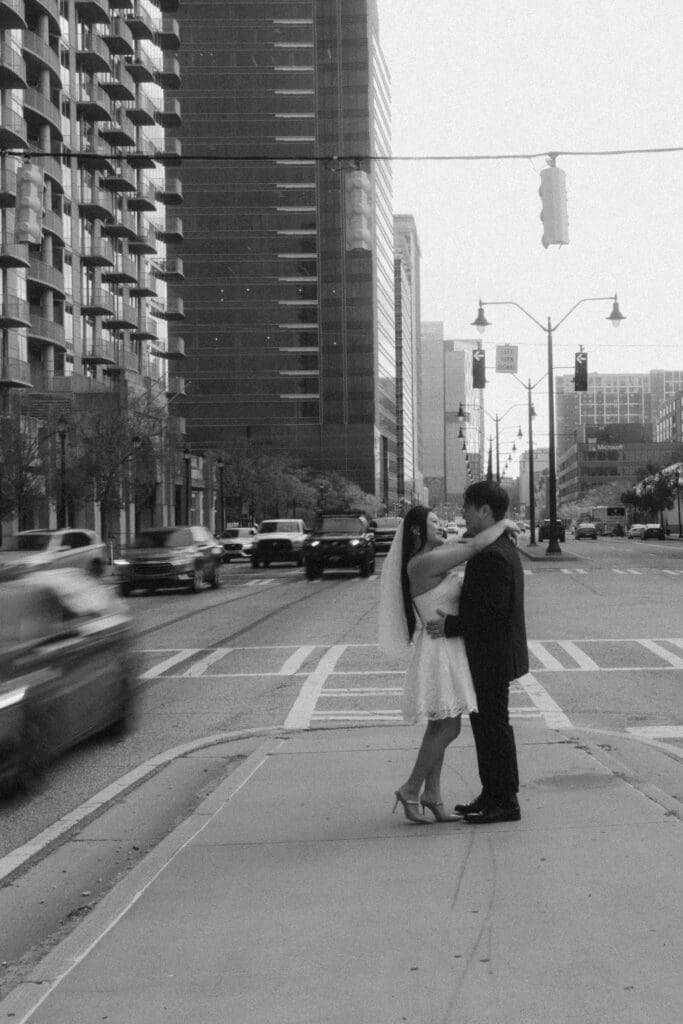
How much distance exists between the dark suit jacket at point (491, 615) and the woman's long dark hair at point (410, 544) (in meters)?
0.25

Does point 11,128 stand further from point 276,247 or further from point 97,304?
point 276,247

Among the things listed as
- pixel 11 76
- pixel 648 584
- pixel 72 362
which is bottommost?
pixel 648 584

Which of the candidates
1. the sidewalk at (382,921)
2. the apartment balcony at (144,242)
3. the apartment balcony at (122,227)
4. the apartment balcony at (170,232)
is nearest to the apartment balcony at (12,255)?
the apartment balcony at (122,227)

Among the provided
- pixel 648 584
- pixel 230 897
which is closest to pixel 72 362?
pixel 648 584

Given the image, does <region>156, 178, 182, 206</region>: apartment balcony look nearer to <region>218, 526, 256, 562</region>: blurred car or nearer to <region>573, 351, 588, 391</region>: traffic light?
<region>218, 526, 256, 562</region>: blurred car

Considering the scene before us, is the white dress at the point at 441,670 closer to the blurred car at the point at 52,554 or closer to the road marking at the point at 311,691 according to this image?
the blurred car at the point at 52,554

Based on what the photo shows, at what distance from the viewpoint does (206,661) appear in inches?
603

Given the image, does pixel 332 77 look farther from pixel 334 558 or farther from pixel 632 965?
pixel 632 965

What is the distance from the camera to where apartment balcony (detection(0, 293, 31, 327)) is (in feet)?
190

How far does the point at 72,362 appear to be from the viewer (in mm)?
69125

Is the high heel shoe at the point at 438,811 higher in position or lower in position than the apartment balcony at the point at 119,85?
lower

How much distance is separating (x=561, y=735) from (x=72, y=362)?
207 feet

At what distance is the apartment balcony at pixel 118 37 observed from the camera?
72.1 m

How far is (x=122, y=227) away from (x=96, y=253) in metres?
5.05
